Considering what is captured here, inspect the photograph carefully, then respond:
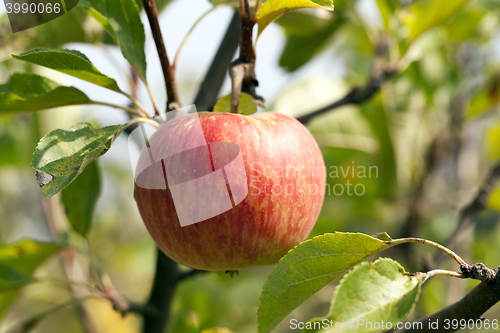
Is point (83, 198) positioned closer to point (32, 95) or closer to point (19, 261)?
point (19, 261)

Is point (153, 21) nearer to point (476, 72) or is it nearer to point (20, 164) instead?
point (20, 164)

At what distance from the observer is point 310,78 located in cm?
144

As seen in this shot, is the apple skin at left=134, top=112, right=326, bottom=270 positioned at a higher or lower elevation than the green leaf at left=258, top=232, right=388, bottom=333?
higher

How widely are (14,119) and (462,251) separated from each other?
67.5 inches

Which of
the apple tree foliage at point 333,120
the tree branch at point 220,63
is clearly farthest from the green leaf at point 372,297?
the tree branch at point 220,63

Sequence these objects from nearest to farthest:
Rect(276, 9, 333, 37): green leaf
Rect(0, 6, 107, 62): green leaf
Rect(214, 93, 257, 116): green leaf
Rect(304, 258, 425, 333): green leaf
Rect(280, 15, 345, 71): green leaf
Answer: Rect(304, 258, 425, 333): green leaf, Rect(214, 93, 257, 116): green leaf, Rect(0, 6, 107, 62): green leaf, Rect(276, 9, 333, 37): green leaf, Rect(280, 15, 345, 71): green leaf

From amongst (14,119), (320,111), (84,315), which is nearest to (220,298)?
(84,315)

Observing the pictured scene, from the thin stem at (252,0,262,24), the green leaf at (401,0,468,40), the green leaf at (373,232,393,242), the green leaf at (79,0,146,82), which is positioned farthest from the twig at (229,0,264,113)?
the green leaf at (401,0,468,40)

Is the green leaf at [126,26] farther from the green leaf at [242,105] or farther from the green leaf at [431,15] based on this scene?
the green leaf at [431,15]

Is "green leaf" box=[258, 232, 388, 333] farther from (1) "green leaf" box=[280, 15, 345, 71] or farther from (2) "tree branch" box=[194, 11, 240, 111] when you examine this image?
(1) "green leaf" box=[280, 15, 345, 71]

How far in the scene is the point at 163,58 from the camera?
0.56 m

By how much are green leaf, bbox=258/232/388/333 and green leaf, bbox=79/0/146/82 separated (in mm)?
356

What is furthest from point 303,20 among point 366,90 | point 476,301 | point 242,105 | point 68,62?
point 476,301

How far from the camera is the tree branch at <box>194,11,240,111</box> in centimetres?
96
